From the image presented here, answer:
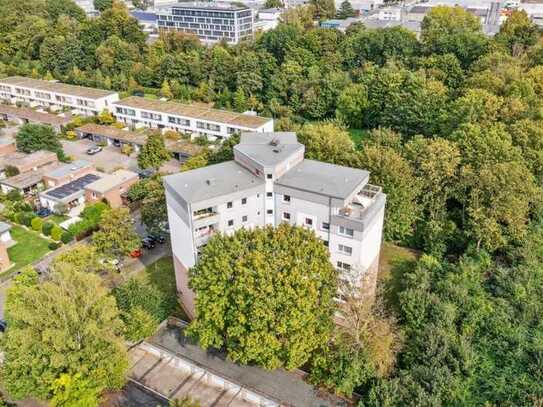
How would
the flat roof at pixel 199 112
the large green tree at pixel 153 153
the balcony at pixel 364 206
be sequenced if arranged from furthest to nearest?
1. the flat roof at pixel 199 112
2. the large green tree at pixel 153 153
3. the balcony at pixel 364 206

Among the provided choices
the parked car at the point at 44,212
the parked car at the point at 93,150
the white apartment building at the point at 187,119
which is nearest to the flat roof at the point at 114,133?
the parked car at the point at 93,150

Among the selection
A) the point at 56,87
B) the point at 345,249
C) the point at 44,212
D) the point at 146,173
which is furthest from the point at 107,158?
the point at 345,249

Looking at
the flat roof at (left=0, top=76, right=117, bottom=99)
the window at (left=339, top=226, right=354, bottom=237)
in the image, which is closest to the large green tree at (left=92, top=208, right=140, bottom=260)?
the window at (left=339, top=226, right=354, bottom=237)

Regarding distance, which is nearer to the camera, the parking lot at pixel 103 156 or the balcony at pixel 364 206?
the balcony at pixel 364 206

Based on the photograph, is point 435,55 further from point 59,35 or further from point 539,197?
point 59,35

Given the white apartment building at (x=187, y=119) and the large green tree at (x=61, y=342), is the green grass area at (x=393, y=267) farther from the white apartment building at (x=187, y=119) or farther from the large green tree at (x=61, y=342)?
the white apartment building at (x=187, y=119)

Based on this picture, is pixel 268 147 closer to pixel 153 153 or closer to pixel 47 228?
pixel 153 153
